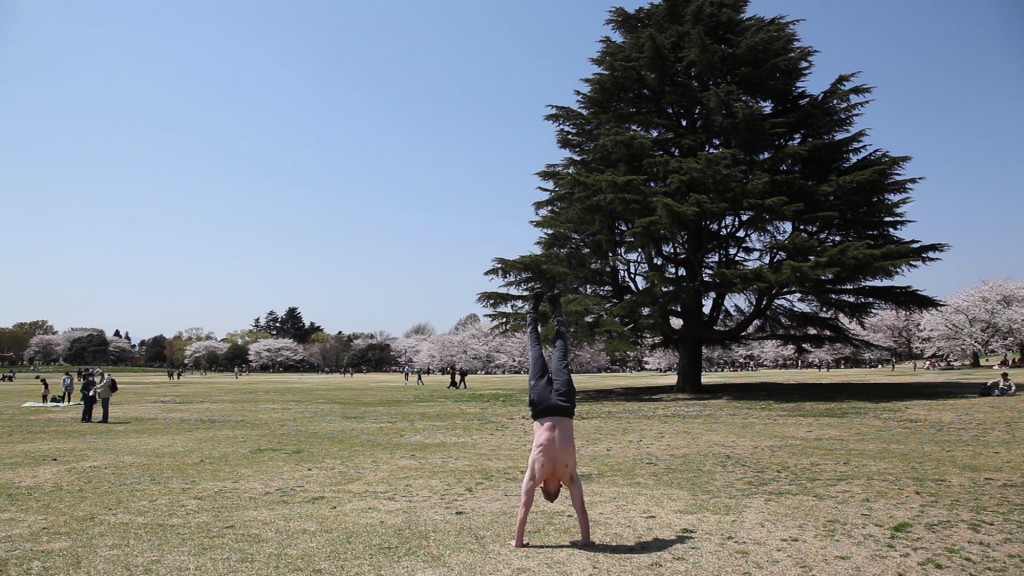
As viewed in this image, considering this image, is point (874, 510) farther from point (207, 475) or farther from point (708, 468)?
point (207, 475)

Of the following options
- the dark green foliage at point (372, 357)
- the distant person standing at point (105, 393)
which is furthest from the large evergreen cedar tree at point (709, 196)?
the dark green foliage at point (372, 357)

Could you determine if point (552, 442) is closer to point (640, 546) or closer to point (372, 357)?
point (640, 546)

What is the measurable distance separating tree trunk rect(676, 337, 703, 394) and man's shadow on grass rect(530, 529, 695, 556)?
23654mm

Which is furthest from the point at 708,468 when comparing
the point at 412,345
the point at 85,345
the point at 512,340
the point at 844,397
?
the point at 85,345

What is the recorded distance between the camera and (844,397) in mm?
23969

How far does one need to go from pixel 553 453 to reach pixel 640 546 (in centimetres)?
124

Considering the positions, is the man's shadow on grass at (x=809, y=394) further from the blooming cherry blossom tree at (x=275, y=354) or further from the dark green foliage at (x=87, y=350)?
the dark green foliage at (x=87, y=350)

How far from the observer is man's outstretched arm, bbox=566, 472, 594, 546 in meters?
6.05

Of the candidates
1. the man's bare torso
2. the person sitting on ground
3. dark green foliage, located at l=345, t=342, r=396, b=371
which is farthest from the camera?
dark green foliage, located at l=345, t=342, r=396, b=371

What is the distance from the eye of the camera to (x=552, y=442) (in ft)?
19.6

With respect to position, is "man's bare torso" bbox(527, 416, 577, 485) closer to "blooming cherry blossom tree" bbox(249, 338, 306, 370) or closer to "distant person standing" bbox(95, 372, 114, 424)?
"distant person standing" bbox(95, 372, 114, 424)

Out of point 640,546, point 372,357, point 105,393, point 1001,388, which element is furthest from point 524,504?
point 372,357

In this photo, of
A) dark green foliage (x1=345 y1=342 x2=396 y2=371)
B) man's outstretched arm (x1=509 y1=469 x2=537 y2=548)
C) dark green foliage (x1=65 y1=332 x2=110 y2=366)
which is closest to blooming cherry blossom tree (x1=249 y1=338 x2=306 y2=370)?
dark green foliage (x1=345 y1=342 x2=396 y2=371)

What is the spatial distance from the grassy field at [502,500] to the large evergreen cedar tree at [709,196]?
9436mm
